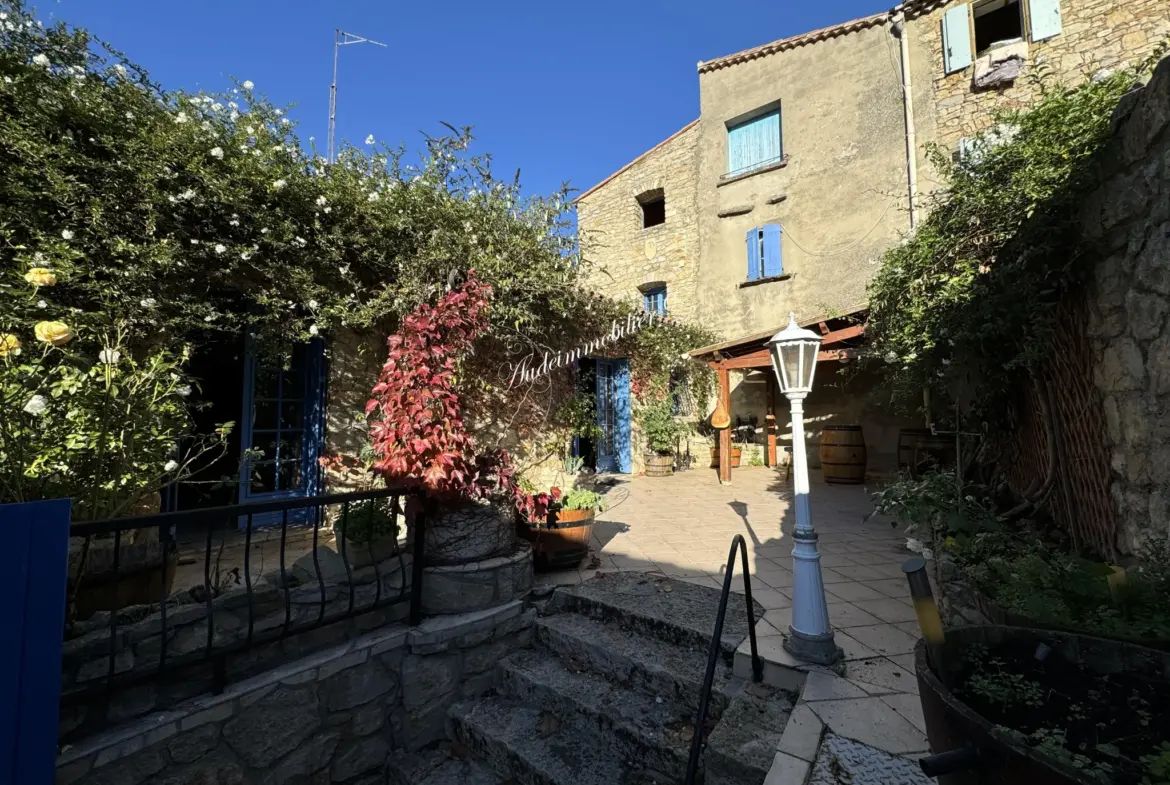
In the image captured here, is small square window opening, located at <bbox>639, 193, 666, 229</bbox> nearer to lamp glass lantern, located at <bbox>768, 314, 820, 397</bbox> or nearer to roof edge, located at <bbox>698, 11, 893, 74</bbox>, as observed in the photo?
roof edge, located at <bbox>698, 11, 893, 74</bbox>

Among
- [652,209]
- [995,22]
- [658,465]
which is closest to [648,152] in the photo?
[652,209]

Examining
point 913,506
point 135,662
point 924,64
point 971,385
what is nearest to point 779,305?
point 924,64

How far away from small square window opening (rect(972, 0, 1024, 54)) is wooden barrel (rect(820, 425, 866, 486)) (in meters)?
6.29

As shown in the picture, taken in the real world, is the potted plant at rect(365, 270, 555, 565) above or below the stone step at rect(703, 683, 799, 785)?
above

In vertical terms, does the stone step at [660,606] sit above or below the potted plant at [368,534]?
below

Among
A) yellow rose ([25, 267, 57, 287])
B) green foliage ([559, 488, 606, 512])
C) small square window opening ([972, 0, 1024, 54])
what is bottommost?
green foliage ([559, 488, 606, 512])

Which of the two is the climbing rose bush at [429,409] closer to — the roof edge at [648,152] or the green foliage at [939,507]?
the green foliage at [939,507]

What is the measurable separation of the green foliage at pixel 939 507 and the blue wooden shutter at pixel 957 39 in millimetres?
7563

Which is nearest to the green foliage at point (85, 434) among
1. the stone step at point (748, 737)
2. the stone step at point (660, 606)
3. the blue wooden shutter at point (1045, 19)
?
the stone step at point (660, 606)

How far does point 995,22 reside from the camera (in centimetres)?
769

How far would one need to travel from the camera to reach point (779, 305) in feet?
29.7

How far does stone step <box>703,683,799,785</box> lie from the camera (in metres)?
1.72

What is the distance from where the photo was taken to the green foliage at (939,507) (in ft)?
9.07

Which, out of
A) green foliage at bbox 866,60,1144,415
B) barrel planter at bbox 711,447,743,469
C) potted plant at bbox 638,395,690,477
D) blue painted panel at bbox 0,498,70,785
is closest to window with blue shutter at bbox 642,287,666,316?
potted plant at bbox 638,395,690,477
